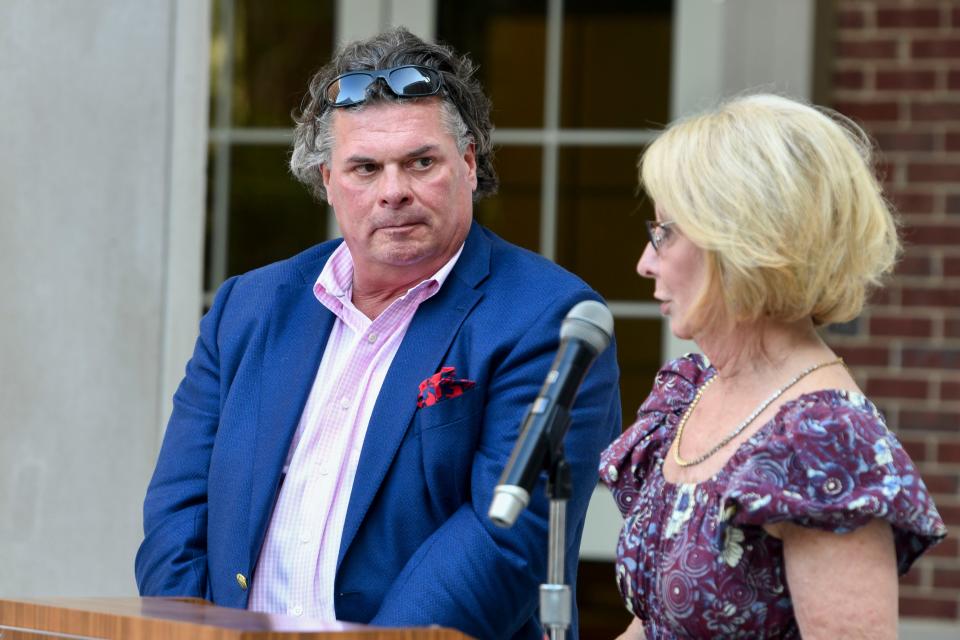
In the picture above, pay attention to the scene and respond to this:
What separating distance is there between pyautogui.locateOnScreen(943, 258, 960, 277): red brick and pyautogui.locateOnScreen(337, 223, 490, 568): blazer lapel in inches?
129

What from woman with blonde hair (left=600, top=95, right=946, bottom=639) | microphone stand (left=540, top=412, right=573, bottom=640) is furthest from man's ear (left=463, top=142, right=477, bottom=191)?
microphone stand (left=540, top=412, right=573, bottom=640)

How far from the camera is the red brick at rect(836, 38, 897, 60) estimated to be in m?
6.04

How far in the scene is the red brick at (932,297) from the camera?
605 centimetres

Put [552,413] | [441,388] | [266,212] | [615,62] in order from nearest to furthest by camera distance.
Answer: [552,413]
[441,388]
[266,212]
[615,62]

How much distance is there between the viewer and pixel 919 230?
19.9 ft

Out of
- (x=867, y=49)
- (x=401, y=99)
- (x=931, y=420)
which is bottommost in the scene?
(x=931, y=420)

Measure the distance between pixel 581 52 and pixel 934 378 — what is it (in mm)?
4040

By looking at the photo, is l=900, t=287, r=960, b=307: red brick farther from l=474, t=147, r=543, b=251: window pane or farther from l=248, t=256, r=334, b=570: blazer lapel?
l=248, t=256, r=334, b=570: blazer lapel

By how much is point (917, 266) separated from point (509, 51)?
10.4 feet

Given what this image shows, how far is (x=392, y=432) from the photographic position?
3.05 metres

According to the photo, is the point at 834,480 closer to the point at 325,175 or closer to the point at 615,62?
the point at 325,175

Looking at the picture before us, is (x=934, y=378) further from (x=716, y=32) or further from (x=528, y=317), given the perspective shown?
(x=528, y=317)

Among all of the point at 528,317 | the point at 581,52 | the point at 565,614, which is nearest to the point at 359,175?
the point at 528,317

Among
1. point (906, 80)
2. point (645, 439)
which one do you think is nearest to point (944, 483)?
point (906, 80)
